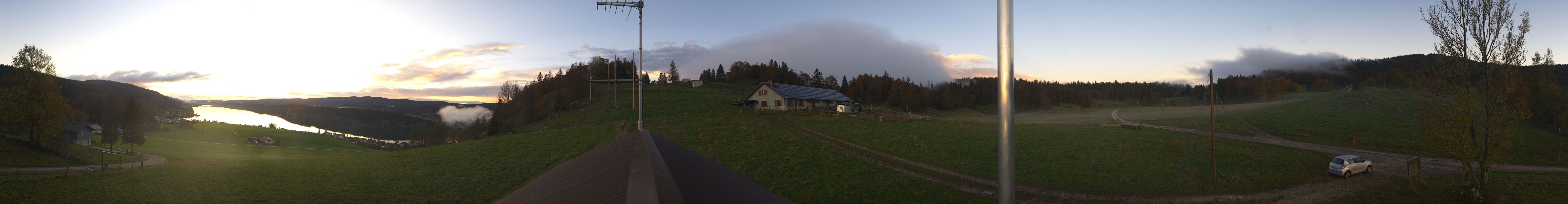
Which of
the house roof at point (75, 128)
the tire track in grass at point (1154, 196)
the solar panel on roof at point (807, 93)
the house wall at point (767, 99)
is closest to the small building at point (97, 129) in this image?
the house roof at point (75, 128)

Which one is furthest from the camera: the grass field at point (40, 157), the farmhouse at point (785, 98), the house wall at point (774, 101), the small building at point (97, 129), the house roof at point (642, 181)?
the farmhouse at point (785, 98)

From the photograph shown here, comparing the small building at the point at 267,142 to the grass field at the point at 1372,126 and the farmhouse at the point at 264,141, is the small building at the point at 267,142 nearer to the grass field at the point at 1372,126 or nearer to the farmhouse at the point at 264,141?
the farmhouse at the point at 264,141

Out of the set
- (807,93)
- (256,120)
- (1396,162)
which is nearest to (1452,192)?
(1396,162)

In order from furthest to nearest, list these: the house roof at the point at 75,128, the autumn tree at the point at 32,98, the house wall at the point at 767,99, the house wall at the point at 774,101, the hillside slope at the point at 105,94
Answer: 1. the house wall at the point at 767,99
2. the house wall at the point at 774,101
3. the hillside slope at the point at 105,94
4. the house roof at the point at 75,128
5. the autumn tree at the point at 32,98

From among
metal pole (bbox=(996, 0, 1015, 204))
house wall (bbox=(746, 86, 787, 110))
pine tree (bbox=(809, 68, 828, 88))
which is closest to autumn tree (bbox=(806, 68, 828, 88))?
pine tree (bbox=(809, 68, 828, 88))

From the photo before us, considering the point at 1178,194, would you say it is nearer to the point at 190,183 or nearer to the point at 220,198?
the point at 220,198

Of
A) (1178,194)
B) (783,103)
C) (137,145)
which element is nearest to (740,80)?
(783,103)

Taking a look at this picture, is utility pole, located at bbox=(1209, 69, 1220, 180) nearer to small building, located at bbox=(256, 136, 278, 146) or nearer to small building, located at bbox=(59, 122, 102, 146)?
small building, located at bbox=(59, 122, 102, 146)
